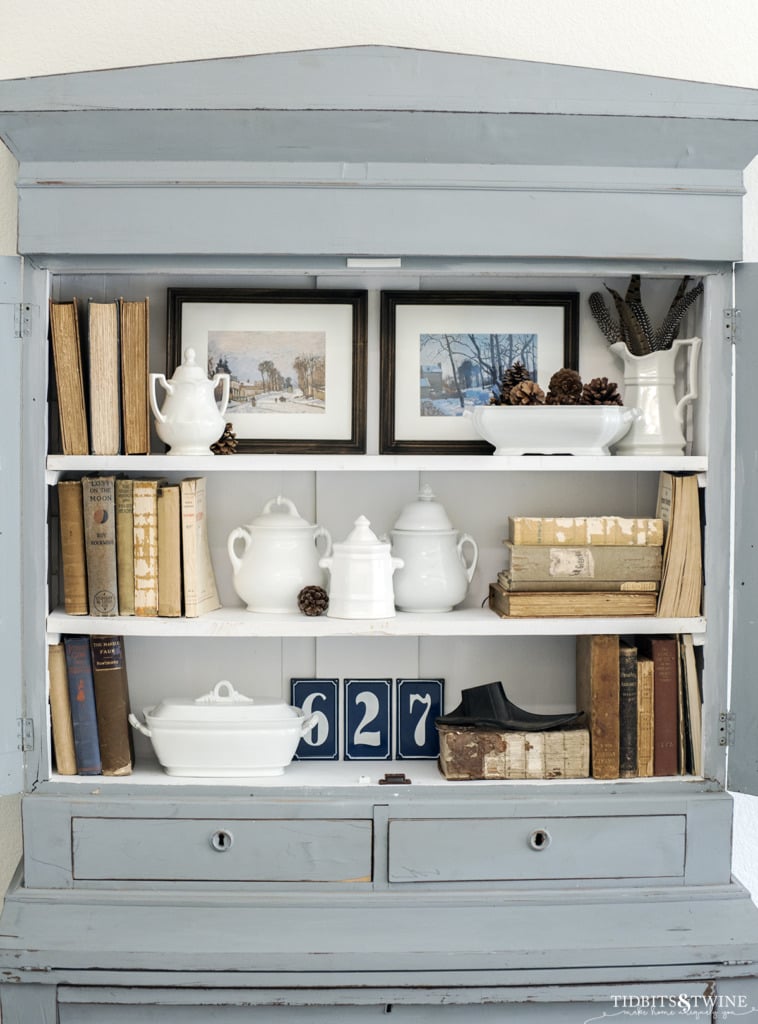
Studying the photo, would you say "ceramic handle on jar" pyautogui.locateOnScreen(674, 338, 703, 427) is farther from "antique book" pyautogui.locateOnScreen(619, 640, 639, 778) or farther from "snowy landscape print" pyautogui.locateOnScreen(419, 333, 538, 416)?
"antique book" pyautogui.locateOnScreen(619, 640, 639, 778)

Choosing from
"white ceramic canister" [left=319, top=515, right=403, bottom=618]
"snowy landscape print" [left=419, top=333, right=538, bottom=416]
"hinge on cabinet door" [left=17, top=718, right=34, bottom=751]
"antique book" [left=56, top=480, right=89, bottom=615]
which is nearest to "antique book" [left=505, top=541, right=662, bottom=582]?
"white ceramic canister" [left=319, top=515, right=403, bottom=618]

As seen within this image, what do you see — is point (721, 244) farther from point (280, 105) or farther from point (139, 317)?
point (139, 317)

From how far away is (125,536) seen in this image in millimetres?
1869

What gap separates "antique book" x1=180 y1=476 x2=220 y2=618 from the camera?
1868 mm

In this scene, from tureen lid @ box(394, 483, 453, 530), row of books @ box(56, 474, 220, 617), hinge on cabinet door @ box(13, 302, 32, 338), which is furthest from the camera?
tureen lid @ box(394, 483, 453, 530)

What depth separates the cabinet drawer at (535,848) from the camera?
1799 mm

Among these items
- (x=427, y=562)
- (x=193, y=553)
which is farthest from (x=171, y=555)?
(x=427, y=562)

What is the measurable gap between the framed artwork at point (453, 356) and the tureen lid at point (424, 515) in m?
0.10

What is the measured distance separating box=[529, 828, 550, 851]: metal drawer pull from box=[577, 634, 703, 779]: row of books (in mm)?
158

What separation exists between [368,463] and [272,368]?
344 mm

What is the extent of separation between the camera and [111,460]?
181 centimetres

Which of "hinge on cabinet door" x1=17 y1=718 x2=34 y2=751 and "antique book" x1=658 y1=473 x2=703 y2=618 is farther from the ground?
"antique book" x1=658 y1=473 x2=703 y2=618

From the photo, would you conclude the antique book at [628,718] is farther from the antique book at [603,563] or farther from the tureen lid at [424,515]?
the tureen lid at [424,515]

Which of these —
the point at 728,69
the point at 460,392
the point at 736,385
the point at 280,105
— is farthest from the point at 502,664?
the point at 728,69
